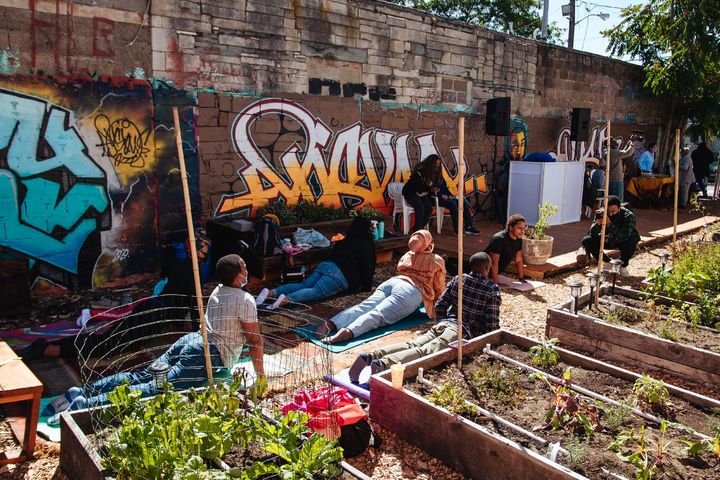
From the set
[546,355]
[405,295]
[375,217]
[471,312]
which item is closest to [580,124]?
[375,217]

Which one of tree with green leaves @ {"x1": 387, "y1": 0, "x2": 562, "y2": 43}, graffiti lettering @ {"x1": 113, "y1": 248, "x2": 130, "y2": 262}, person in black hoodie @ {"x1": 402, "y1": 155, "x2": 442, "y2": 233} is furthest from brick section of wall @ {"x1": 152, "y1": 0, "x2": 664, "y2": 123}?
tree with green leaves @ {"x1": 387, "y1": 0, "x2": 562, "y2": 43}

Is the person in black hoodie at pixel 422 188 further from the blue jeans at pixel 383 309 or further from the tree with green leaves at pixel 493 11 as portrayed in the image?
the tree with green leaves at pixel 493 11

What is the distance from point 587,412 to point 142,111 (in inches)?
256

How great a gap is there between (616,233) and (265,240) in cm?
527

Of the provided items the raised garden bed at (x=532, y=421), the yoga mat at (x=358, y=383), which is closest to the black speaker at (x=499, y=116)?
the raised garden bed at (x=532, y=421)

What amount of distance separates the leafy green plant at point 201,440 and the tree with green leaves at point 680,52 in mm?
17050

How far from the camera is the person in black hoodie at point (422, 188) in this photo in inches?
424

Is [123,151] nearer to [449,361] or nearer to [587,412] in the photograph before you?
[449,361]

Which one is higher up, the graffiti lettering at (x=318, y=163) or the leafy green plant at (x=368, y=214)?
the graffiti lettering at (x=318, y=163)

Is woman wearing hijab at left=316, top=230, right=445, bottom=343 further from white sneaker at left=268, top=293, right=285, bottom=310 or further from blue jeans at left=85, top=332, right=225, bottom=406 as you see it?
blue jeans at left=85, top=332, right=225, bottom=406

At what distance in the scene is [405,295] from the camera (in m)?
6.59

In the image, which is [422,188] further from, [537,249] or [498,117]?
[498,117]

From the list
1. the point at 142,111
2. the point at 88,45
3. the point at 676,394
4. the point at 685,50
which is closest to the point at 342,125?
the point at 142,111

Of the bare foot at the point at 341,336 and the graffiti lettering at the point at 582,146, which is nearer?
the bare foot at the point at 341,336
